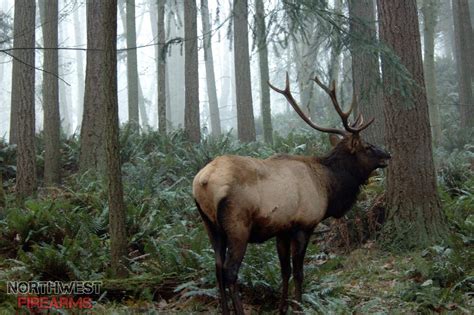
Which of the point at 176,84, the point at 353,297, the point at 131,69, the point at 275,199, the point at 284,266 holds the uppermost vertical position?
the point at 176,84

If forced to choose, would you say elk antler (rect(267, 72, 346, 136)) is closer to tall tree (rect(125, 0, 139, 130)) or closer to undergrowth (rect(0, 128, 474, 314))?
undergrowth (rect(0, 128, 474, 314))

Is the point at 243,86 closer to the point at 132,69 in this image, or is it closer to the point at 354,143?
the point at 132,69

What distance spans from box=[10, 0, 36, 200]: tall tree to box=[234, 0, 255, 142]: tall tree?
7.03m

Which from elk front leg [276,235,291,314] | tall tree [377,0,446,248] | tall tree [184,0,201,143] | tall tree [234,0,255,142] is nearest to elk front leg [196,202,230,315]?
elk front leg [276,235,291,314]

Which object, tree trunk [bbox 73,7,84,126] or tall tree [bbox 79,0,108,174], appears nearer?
tall tree [bbox 79,0,108,174]

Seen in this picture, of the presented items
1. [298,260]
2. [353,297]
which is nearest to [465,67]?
[353,297]

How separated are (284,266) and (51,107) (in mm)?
8835

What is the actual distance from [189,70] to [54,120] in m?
4.75

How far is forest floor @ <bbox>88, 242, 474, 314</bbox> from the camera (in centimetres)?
589

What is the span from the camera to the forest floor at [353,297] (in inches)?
232

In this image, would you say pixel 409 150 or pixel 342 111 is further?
pixel 409 150

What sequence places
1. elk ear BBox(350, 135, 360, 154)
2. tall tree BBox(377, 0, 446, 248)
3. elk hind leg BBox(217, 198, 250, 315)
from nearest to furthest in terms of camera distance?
elk hind leg BBox(217, 198, 250, 315) < elk ear BBox(350, 135, 360, 154) < tall tree BBox(377, 0, 446, 248)

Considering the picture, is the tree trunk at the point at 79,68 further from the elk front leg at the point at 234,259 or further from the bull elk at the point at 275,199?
the elk front leg at the point at 234,259

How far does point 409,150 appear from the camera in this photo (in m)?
8.05
